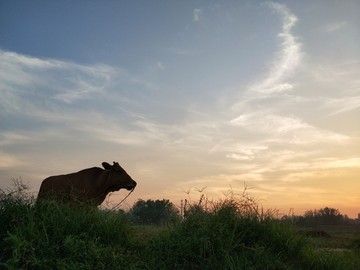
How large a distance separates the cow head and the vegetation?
3.74 m

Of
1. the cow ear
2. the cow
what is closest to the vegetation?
the cow

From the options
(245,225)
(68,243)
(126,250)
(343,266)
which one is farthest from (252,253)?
(68,243)

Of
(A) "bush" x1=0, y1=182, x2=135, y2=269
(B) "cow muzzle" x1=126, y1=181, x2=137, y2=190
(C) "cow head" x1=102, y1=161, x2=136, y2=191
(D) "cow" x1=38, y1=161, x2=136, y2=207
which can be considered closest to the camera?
(A) "bush" x1=0, y1=182, x2=135, y2=269

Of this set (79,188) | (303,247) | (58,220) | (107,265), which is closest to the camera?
(107,265)

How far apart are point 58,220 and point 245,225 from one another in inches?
149

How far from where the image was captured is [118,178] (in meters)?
13.0

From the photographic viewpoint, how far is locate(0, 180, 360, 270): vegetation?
284 inches

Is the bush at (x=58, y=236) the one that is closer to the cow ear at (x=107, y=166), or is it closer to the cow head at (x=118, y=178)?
the cow head at (x=118, y=178)

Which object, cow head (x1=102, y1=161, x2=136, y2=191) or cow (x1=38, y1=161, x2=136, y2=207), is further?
cow head (x1=102, y1=161, x2=136, y2=191)

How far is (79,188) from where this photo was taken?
12344 mm

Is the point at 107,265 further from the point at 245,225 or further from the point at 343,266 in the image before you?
the point at 343,266

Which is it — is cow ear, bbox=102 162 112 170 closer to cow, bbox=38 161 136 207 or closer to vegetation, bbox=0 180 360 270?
cow, bbox=38 161 136 207

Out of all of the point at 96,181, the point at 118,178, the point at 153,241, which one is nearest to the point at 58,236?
the point at 153,241

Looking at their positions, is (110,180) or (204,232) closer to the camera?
(204,232)
